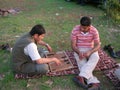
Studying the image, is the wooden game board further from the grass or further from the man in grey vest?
the man in grey vest

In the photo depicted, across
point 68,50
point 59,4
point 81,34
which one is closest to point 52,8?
point 59,4

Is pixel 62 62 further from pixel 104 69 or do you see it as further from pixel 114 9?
pixel 114 9

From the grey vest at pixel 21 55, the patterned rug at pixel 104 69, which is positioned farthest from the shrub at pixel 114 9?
the grey vest at pixel 21 55

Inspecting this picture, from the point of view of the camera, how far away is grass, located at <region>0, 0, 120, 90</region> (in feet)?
17.5

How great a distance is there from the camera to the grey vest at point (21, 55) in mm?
5111

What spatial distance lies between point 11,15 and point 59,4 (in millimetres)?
2771

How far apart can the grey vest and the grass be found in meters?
0.29

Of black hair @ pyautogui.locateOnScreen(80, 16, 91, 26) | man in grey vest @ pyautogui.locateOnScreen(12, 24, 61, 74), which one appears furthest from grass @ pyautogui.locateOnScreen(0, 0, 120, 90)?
black hair @ pyautogui.locateOnScreen(80, 16, 91, 26)

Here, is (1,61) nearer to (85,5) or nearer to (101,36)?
(101,36)

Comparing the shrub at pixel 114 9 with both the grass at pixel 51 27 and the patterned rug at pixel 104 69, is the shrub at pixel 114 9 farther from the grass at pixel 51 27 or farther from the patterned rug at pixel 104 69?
the patterned rug at pixel 104 69

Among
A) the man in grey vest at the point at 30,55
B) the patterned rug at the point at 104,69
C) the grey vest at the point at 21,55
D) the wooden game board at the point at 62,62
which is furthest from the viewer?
the wooden game board at the point at 62,62

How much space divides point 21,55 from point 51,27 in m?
3.46

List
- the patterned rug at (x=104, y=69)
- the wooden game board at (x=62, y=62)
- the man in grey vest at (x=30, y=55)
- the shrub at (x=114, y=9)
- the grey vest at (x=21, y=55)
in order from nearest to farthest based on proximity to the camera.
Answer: the man in grey vest at (x=30, y=55)
the grey vest at (x=21, y=55)
the patterned rug at (x=104, y=69)
the wooden game board at (x=62, y=62)
the shrub at (x=114, y=9)

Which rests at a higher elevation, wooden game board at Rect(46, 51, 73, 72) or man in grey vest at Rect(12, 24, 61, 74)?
man in grey vest at Rect(12, 24, 61, 74)
